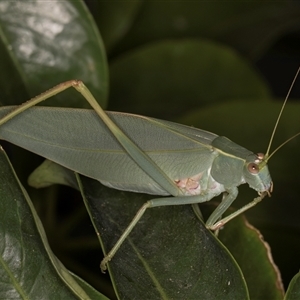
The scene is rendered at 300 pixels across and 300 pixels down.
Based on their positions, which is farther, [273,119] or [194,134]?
[273,119]

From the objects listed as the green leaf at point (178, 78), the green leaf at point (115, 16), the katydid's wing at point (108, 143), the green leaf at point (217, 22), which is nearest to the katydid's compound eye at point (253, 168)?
the katydid's wing at point (108, 143)

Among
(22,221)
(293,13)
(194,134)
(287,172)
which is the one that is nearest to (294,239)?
(287,172)

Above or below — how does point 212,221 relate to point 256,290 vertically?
above

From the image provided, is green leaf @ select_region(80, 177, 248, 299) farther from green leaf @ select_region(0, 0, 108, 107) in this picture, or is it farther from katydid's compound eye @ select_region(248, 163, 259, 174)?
green leaf @ select_region(0, 0, 108, 107)

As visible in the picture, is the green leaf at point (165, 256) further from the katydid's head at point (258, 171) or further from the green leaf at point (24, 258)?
the katydid's head at point (258, 171)

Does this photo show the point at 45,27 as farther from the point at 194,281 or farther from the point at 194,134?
the point at 194,281

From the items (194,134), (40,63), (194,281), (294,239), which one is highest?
(40,63)
